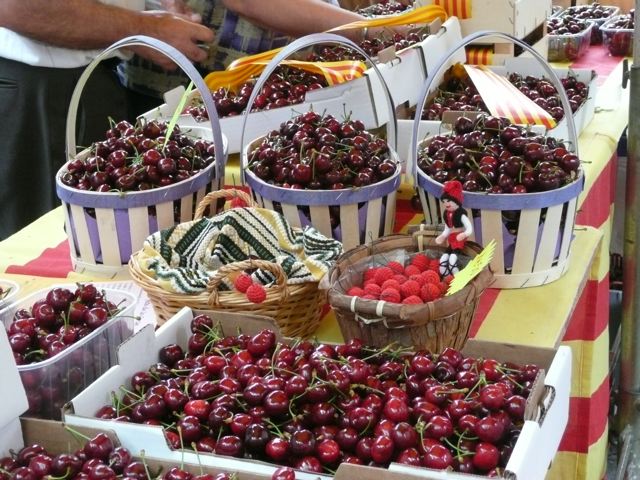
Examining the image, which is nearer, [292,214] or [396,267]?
[396,267]

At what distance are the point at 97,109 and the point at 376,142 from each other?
1.35m

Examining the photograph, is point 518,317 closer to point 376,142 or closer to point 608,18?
point 376,142

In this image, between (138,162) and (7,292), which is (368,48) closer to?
(138,162)

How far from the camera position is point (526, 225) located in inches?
59.7

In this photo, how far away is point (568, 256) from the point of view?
1633 millimetres

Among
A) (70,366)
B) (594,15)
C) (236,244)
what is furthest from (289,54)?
(594,15)

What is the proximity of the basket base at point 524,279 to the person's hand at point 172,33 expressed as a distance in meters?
1.41

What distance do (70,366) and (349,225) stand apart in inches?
24.2

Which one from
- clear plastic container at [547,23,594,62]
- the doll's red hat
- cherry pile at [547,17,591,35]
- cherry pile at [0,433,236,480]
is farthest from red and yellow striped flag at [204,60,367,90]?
cherry pile at [547,17,591,35]

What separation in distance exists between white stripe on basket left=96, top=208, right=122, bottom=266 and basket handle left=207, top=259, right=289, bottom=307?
1.21ft

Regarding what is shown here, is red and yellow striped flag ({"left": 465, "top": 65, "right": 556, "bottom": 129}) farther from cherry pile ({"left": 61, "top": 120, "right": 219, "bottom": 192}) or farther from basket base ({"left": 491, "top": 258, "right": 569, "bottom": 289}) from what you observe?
cherry pile ({"left": 61, "top": 120, "right": 219, "bottom": 192})

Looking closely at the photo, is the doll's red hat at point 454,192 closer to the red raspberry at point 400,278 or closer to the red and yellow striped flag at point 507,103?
the red raspberry at point 400,278

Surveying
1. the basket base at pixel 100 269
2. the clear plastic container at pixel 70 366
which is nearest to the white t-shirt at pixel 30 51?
the basket base at pixel 100 269

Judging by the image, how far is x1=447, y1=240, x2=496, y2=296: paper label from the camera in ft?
4.11
